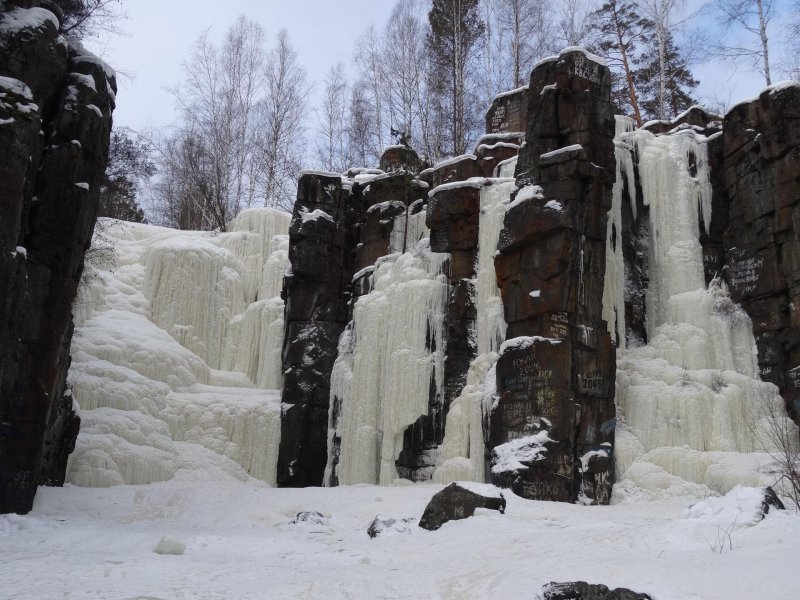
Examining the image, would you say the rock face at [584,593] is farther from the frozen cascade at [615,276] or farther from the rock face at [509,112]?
the rock face at [509,112]

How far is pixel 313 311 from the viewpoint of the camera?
20094mm

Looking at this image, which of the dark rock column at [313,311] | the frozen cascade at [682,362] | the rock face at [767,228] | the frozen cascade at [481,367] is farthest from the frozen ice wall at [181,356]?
the rock face at [767,228]

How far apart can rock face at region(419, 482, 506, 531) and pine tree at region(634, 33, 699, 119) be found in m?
21.4

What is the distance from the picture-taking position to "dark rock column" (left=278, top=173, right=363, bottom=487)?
18891 millimetres

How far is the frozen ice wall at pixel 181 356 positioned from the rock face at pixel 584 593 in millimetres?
12225

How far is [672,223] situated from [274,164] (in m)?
17.4

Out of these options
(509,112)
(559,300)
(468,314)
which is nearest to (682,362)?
(559,300)

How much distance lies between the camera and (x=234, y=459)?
18688 millimetres

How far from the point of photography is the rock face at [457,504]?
9.56 m

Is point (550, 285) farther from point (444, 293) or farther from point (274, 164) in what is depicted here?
point (274, 164)

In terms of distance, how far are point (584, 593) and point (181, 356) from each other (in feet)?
53.0

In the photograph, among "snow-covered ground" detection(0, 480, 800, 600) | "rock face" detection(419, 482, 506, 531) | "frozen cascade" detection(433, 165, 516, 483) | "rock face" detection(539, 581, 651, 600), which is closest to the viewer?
"rock face" detection(539, 581, 651, 600)

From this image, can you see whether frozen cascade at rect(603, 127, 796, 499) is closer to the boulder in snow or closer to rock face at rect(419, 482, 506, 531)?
rock face at rect(419, 482, 506, 531)

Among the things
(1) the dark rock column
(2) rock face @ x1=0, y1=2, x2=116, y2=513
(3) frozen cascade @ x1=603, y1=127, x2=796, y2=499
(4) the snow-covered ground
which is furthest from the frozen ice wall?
(3) frozen cascade @ x1=603, y1=127, x2=796, y2=499
